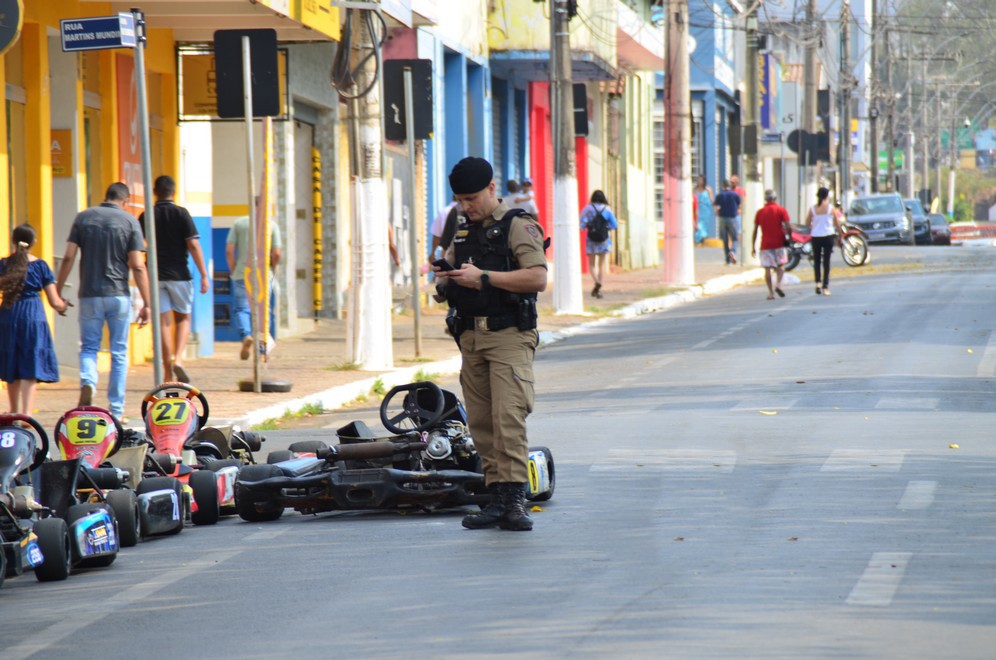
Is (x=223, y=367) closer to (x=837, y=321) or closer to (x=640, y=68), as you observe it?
(x=837, y=321)

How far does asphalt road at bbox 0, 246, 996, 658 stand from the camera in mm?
6379

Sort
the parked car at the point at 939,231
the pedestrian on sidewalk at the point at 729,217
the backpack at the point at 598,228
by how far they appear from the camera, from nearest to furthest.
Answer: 1. the backpack at the point at 598,228
2. the pedestrian on sidewalk at the point at 729,217
3. the parked car at the point at 939,231

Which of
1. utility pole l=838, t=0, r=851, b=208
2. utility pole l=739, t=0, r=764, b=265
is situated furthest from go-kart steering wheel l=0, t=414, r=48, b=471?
utility pole l=838, t=0, r=851, b=208

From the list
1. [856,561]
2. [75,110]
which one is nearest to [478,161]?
[856,561]

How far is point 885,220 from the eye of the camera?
5366 centimetres

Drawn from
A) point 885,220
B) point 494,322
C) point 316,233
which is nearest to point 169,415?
point 494,322

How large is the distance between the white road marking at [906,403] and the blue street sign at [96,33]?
6.03m

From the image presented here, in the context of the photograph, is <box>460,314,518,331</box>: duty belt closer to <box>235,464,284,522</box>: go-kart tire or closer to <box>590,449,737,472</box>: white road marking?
<box>235,464,284,522</box>: go-kart tire

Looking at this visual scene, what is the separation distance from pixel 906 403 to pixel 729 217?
30313 mm

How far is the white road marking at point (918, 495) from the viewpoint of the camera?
915 cm

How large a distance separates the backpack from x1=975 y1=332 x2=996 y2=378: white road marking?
1100 cm

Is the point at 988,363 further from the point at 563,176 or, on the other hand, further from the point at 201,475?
the point at 563,176

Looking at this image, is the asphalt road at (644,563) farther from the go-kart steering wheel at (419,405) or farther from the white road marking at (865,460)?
the go-kart steering wheel at (419,405)

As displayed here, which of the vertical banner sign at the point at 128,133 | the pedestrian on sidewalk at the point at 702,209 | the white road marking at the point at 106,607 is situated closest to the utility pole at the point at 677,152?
the vertical banner sign at the point at 128,133
